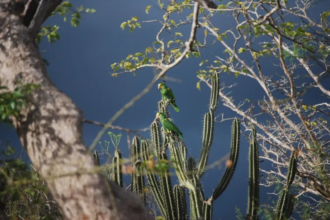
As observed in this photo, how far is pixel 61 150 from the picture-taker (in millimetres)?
2127

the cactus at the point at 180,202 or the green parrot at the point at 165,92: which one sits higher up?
the green parrot at the point at 165,92

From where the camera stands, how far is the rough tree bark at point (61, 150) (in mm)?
2025

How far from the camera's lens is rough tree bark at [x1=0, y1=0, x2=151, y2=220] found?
2025 mm

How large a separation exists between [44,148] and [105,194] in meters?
0.50

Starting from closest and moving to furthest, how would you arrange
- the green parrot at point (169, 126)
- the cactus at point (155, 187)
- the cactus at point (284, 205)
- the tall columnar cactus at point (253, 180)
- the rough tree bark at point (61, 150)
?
the rough tree bark at point (61, 150) → the cactus at point (284, 205) → the tall columnar cactus at point (253, 180) → the cactus at point (155, 187) → the green parrot at point (169, 126)

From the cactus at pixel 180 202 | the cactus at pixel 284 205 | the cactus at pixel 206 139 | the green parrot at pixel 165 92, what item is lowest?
the cactus at pixel 180 202

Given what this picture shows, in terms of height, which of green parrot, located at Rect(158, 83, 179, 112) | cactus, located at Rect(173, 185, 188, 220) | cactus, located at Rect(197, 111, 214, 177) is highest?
green parrot, located at Rect(158, 83, 179, 112)

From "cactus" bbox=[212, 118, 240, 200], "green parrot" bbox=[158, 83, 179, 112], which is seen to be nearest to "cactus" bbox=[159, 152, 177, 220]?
"cactus" bbox=[212, 118, 240, 200]

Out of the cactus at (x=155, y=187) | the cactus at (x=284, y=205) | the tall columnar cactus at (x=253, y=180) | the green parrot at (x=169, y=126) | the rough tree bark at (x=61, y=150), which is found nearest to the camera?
the rough tree bark at (x=61, y=150)

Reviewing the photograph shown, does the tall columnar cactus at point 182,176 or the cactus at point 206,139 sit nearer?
the tall columnar cactus at point 182,176

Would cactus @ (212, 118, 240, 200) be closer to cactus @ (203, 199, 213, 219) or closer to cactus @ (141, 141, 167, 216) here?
cactus @ (203, 199, 213, 219)

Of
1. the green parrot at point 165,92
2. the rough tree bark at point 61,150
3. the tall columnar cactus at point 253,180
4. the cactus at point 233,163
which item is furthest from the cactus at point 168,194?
the rough tree bark at point 61,150

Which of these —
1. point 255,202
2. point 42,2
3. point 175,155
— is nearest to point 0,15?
point 42,2

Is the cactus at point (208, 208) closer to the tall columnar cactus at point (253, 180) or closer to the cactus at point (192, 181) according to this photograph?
the cactus at point (192, 181)
